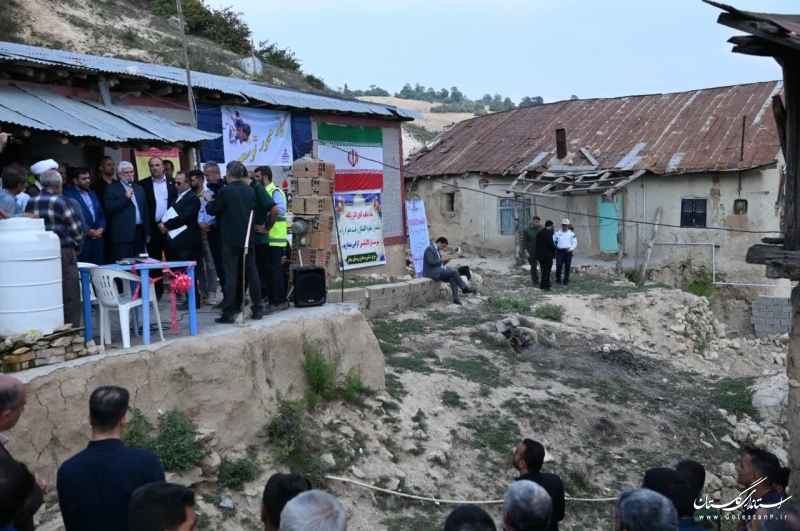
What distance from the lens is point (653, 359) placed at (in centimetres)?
1327

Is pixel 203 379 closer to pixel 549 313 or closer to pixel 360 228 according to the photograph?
pixel 549 313

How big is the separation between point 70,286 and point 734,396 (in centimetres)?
982

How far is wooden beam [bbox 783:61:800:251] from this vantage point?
23.6ft

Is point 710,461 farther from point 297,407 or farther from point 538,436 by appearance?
point 297,407

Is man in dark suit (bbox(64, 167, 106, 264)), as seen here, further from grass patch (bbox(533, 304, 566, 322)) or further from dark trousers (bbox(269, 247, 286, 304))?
grass patch (bbox(533, 304, 566, 322))

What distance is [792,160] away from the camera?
7301 mm

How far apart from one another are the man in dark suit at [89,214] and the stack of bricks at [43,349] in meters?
1.79

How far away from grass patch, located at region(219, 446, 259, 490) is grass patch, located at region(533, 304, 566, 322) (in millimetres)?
8933

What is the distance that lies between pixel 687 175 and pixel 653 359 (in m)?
9.94

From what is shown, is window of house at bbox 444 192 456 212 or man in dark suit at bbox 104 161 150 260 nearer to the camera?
man in dark suit at bbox 104 161 150 260

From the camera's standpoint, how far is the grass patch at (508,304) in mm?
14797

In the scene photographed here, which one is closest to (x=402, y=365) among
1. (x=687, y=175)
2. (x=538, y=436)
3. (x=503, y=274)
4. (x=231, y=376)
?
(x=538, y=436)

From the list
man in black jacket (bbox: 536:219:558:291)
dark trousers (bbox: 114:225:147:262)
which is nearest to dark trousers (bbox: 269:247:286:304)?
dark trousers (bbox: 114:225:147:262)

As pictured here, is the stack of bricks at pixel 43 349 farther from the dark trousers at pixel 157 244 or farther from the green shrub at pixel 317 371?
the dark trousers at pixel 157 244
